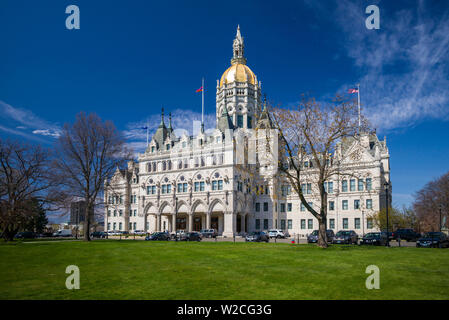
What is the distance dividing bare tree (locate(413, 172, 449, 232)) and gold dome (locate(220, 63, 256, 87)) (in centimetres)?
4595

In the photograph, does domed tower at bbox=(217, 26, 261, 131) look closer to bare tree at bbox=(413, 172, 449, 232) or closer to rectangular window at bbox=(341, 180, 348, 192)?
rectangular window at bbox=(341, 180, 348, 192)

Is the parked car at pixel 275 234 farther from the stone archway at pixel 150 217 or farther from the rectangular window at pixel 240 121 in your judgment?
the rectangular window at pixel 240 121

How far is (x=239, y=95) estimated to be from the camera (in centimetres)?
8312

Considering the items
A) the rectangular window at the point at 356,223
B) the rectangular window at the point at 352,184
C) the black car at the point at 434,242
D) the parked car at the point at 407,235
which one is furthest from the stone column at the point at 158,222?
→ the black car at the point at 434,242

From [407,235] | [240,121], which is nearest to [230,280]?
[407,235]

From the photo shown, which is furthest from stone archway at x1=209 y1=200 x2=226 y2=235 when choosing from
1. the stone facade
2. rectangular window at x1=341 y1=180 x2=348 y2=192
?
rectangular window at x1=341 y1=180 x2=348 y2=192

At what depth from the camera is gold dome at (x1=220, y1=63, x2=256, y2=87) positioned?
3349 inches

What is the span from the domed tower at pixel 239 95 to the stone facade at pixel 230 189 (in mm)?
4893

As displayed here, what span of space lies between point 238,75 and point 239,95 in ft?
19.4

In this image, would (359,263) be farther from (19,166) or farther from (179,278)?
(19,166)

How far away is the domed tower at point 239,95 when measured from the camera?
82.4 metres

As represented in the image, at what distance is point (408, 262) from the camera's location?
17609mm
